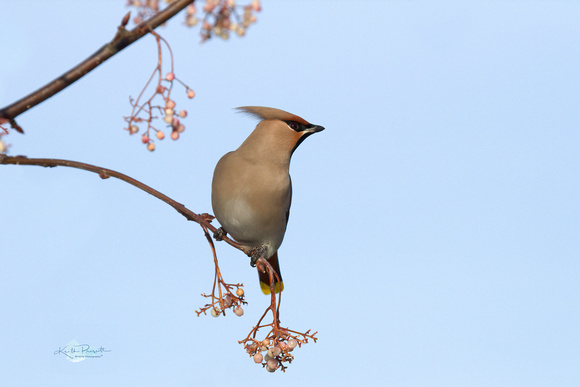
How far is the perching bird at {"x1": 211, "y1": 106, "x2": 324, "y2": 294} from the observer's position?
3.46 m

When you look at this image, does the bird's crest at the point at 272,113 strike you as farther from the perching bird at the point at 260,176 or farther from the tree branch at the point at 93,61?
the tree branch at the point at 93,61

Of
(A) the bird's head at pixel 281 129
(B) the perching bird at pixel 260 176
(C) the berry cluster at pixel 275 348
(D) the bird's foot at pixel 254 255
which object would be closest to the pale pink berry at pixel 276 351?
(C) the berry cluster at pixel 275 348

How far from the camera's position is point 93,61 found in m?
1.92

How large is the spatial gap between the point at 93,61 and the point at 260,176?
1649 mm

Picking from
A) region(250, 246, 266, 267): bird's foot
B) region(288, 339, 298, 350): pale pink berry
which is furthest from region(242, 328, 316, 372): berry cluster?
region(250, 246, 266, 267): bird's foot

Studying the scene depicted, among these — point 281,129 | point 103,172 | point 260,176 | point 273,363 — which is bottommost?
point 273,363

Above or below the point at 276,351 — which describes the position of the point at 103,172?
above

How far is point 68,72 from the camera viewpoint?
194cm

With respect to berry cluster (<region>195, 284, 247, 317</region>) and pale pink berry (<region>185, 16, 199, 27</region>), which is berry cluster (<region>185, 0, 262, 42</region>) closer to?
pale pink berry (<region>185, 16, 199, 27</region>)

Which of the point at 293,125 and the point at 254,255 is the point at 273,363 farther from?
the point at 293,125

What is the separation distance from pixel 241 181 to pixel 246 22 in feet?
Result: 5.58

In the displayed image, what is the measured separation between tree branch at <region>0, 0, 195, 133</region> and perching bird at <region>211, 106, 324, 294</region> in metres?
1.57

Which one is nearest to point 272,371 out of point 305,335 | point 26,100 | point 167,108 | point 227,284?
point 305,335

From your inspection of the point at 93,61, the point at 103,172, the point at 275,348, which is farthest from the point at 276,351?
the point at 93,61
